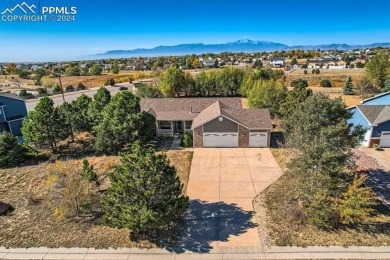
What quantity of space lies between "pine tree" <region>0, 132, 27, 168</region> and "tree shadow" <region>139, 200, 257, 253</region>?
18328 millimetres

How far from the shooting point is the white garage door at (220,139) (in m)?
29.9

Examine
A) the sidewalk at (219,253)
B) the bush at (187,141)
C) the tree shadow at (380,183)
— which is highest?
the bush at (187,141)

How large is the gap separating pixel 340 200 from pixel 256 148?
14.2 meters

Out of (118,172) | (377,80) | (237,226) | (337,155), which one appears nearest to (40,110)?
(118,172)

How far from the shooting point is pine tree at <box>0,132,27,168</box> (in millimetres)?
26484

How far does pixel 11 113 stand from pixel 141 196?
29.6 m

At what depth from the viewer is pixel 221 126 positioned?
1163 inches

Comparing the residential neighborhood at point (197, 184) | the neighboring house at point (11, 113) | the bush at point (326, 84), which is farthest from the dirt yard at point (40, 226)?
the bush at point (326, 84)

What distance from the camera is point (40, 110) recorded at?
2778 cm

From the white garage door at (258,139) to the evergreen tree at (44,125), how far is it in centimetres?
1938

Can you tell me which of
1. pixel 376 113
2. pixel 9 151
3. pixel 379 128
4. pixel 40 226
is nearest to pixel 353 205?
pixel 379 128

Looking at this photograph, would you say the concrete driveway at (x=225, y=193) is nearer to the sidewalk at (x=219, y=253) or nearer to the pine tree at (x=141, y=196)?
the sidewalk at (x=219, y=253)

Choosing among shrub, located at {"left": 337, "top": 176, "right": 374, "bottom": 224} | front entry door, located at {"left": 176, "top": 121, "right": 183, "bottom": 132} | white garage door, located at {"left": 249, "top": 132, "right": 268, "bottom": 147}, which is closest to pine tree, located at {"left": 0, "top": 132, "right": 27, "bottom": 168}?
front entry door, located at {"left": 176, "top": 121, "right": 183, "bottom": 132}

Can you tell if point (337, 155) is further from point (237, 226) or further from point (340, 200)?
point (237, 226)
